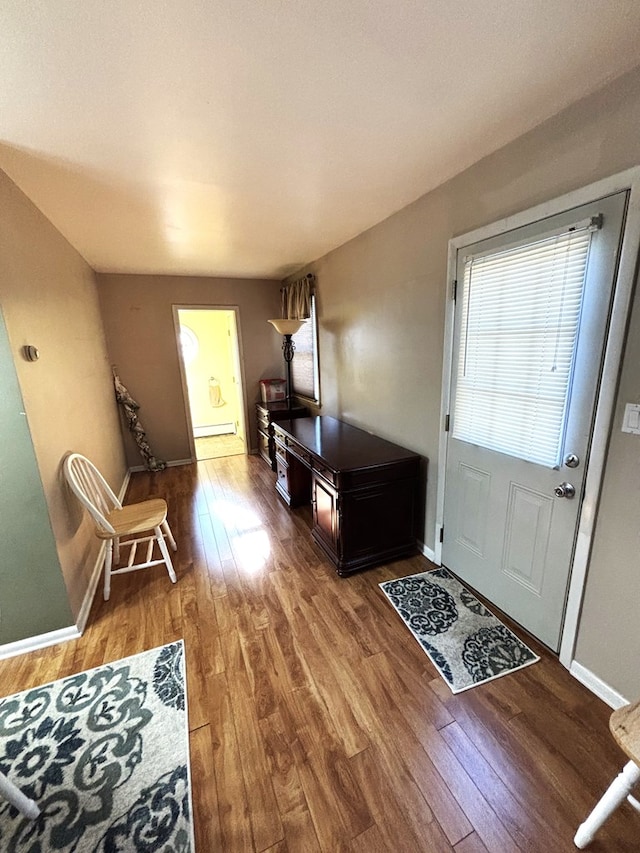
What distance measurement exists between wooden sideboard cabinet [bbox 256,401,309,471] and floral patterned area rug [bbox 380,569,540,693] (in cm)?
243

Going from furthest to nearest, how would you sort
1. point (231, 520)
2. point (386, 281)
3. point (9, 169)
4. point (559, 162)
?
1. point (231, 520)
2. point (386, 281)
3. point (9, 169)
4. point (559, 162)

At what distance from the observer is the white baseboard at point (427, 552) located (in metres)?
2.38

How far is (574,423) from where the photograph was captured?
4.77 ft

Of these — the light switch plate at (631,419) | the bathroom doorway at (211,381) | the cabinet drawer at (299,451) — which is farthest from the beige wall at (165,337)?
the light switch plate at (631,419)

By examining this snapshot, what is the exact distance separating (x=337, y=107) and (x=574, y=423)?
5.24 feet

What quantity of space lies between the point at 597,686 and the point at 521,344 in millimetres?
1546

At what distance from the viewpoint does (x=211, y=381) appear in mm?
6102

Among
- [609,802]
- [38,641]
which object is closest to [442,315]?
[609,802]

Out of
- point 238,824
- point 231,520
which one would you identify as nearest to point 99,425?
point 231,520

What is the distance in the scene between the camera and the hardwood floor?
1093 mm

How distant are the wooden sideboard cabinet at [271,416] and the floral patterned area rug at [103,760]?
270 cm

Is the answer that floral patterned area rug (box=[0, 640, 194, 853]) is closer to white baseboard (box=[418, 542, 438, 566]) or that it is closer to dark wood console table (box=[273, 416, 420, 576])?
dark wood console table (box=[273, 416, 420, 576])

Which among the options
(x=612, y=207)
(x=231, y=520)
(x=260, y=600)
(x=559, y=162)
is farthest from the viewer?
(x=231, y=520)

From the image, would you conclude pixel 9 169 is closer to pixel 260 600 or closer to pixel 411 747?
pixel 260 600
